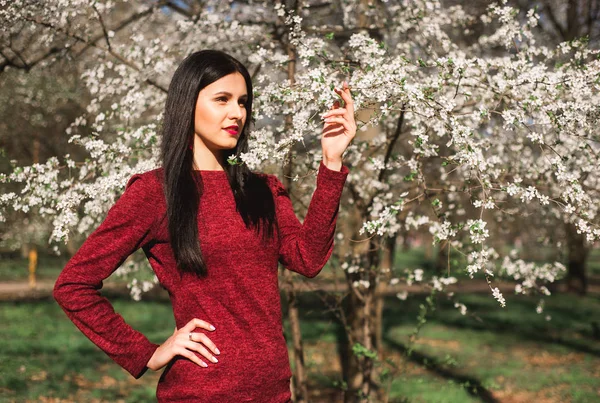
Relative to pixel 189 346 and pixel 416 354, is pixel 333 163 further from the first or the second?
pixel 416 354

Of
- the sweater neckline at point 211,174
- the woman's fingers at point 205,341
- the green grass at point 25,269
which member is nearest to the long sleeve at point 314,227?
the sweater neckline at point 211,174

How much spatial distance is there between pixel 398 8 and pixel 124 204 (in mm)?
3805

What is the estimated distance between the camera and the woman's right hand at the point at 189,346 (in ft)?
6.65

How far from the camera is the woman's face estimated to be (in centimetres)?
229

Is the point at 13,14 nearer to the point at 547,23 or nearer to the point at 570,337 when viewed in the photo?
the point at 570,337

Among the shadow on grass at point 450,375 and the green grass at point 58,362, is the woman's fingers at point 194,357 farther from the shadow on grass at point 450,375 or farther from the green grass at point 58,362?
the green grass at point 58,362

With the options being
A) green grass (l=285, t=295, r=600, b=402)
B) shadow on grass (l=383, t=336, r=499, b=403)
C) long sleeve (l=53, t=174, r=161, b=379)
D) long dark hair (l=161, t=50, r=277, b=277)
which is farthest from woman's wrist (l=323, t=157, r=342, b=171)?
shadow on grass (l=383, t=336, r=499, b=403)

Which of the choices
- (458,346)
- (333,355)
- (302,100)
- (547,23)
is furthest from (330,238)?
(547,23)

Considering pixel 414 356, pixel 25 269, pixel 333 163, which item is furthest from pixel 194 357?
pixel 25 269

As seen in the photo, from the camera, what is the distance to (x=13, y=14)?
4160 millimetres

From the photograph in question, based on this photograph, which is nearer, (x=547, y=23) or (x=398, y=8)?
(x=398, y=8)

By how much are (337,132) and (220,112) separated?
1.55 ft

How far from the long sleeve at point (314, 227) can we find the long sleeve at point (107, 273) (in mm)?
549

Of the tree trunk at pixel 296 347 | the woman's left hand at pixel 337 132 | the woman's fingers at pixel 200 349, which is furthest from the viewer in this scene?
the tree trunk at pixel 296 347
